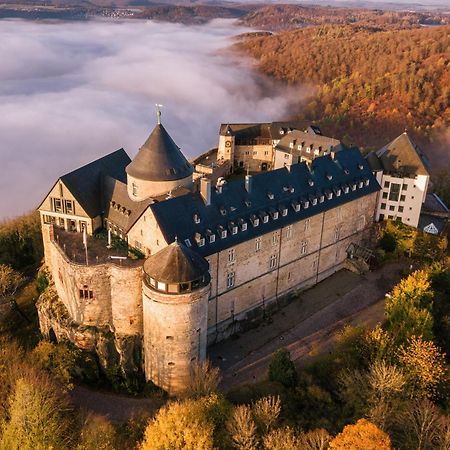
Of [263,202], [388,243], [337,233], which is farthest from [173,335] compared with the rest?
[388,243]

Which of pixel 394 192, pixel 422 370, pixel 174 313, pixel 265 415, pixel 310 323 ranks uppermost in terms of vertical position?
pixel 394 192

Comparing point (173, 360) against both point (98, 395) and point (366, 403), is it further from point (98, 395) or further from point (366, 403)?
point (366, 403)

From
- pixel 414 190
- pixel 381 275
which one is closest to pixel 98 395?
pixel 381 275

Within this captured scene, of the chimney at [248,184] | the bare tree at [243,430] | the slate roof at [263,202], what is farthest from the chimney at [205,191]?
the bare tree at [243,430]

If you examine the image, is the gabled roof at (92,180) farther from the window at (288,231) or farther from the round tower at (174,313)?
the window at (288,231)

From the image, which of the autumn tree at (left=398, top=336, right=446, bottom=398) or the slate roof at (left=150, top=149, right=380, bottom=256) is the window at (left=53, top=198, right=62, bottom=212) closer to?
the slate roof at (left=150, top=149, right=380, bottom=256)

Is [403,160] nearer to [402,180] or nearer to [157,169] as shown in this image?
[402,180]

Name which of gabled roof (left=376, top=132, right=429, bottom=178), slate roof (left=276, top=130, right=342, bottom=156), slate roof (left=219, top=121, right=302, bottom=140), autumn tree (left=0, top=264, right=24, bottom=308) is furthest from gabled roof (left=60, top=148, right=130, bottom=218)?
gabled roof (left=376, top=132, right=429, bottom=178)
